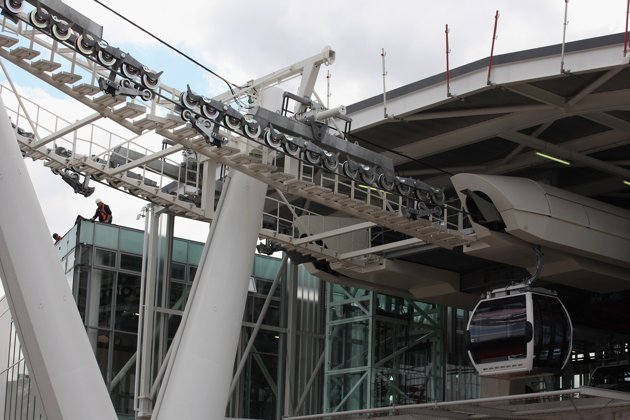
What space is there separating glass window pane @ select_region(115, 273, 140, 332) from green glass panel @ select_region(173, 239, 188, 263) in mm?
1520

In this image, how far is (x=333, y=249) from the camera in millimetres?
32812

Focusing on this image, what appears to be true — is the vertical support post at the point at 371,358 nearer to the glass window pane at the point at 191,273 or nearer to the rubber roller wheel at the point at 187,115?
the glass window pane at the point at 191,273

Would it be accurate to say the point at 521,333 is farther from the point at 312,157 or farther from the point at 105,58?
the point at 105,58

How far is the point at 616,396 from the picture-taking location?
990 inches

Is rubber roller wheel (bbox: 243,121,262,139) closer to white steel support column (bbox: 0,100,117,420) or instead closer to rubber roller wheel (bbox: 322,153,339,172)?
rubber roller wheel (bbox: 322,153,339,172)

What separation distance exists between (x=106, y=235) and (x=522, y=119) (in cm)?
1597

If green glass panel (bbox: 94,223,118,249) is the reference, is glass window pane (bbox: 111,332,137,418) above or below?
below

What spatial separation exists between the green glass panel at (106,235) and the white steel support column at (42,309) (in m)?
19.3

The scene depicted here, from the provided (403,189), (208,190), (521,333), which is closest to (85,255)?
(208,190)

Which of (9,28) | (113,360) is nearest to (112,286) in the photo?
(113,360)

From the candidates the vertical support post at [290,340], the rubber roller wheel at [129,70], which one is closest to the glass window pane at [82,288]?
the vertical support post at [290,340]

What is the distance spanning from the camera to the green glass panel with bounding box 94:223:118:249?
36.8m

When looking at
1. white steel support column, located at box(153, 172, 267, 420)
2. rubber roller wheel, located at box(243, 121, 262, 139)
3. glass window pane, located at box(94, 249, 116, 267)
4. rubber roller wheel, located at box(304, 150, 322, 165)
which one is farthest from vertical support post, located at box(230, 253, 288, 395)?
rubber roller wheel, located at box(243, 121, 262, 139)

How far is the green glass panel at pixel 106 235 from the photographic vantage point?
36.8m
